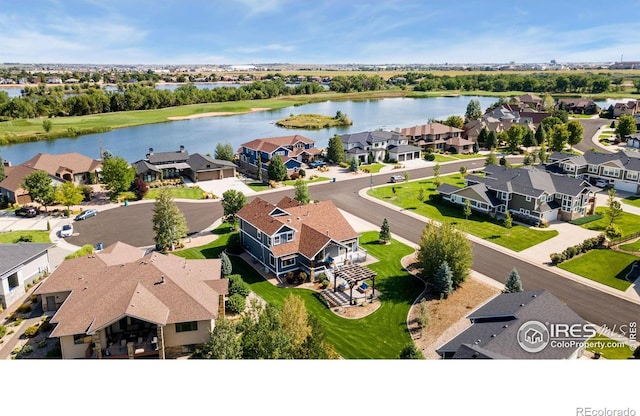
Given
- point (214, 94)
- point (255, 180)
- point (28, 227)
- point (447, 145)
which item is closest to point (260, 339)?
point (28, 227)

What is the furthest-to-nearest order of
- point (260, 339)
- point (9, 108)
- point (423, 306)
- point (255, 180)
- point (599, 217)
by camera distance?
point (9, 108) → point (255, 180) → point (599, 217) → point (423, 306) → point (260, 339)

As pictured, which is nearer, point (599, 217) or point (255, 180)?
point (599, 217)

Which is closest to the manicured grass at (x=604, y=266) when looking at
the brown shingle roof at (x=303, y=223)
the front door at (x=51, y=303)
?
the brown shingle roof at (x=303, y=223)

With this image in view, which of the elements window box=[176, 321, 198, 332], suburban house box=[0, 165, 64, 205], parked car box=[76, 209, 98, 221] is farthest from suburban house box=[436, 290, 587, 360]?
suburban house box=[0, 165, 64, 205]

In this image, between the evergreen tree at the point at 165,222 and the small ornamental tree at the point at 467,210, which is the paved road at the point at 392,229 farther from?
the small ornamental tree at the point at 467,210

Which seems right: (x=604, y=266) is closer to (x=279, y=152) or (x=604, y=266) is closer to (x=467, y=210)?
(x=467, y=210)

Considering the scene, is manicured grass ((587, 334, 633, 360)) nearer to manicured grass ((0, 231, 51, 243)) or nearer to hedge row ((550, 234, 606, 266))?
hedge row ((550, 234, 606, 266))

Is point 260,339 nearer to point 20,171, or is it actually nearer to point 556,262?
point 556,262
